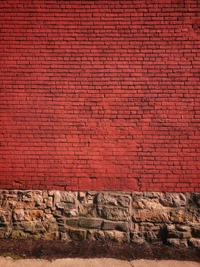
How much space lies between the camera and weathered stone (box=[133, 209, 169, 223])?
151 inches

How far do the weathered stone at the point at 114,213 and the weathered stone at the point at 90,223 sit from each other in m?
0.15

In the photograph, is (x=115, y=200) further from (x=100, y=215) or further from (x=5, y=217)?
(x=5, y=217)

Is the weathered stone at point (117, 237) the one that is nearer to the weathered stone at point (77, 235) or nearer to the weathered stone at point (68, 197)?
the weathered stone at point (77, 235)

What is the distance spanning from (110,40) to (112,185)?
2492mm

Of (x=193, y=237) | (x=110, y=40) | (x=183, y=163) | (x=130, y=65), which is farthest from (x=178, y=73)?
(x=193, y=237)

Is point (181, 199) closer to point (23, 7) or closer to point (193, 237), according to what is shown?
point (193, 237)

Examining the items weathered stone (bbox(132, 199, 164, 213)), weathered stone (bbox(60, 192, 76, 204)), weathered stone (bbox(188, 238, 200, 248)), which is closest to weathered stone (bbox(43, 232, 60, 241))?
weathered stone (bbox(60, 192, 76, 204))

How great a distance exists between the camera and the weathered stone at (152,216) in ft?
12.6

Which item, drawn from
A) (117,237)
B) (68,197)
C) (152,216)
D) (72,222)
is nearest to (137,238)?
(117,237)

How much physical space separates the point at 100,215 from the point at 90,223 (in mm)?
214

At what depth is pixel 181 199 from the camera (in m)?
3.83

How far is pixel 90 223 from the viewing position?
12.6ft

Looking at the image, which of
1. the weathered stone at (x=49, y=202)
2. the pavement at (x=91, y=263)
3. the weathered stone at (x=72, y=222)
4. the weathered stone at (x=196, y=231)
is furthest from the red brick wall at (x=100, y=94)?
the pavement at (x=91, y=263)

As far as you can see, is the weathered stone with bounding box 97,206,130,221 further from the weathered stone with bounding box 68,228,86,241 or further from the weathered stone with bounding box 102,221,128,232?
the weathered stone with bounding box 68,228,86,241
